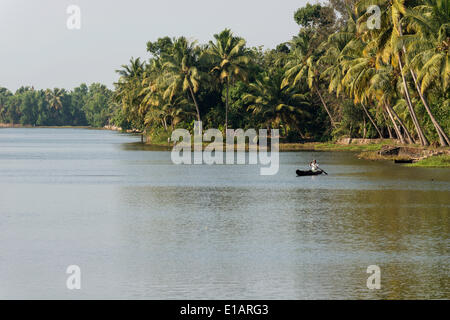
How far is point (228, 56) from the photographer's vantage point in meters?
85.1

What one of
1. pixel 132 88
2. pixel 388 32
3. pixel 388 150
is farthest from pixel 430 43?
pixel 132 88

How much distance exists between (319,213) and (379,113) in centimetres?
4528

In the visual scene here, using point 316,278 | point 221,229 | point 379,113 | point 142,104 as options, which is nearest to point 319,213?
point 221,229

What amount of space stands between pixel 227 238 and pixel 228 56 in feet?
217

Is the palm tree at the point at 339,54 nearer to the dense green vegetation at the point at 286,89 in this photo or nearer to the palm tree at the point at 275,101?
the dense green vegetation at the point at 286,89

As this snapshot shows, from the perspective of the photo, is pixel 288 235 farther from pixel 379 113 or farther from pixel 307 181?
pixel 379 113

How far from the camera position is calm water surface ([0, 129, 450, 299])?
14664 mm

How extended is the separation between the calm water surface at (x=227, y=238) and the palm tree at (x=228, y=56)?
4586 cm

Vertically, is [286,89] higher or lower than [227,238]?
higher

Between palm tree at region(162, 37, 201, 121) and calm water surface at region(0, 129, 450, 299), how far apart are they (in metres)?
46.3

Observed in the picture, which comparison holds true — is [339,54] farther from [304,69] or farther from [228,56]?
[228,56]

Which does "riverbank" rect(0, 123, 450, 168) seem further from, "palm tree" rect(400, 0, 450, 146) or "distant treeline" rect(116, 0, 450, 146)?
"palm tree" rect(400, 0, 450, 146)
